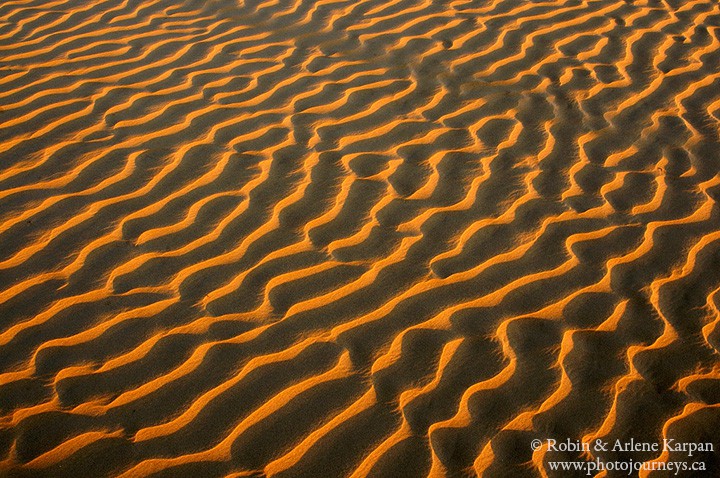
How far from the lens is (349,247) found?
11.2 ft

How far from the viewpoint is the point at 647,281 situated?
3246 mm

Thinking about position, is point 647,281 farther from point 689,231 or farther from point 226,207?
point 226,207

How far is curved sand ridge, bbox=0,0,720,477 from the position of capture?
262cm

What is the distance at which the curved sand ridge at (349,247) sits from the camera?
8.59ft

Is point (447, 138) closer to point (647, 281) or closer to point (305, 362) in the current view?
point (647, 281)

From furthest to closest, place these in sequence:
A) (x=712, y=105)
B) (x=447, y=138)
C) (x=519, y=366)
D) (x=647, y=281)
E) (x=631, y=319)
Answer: (x=712, y=105)
(x=447, y=138)
(x=647, y=281)
(x=631, y=319)
(x=519, y=366)

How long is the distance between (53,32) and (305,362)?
400cm

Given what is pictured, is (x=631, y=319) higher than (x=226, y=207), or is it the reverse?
(x=226, y=207)

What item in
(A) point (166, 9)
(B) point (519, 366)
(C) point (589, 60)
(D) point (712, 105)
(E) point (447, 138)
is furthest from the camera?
(A) point (166, 9)

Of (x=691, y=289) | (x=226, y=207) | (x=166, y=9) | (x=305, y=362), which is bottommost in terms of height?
(x=691, y=289)

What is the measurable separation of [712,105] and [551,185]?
1652 millimetres

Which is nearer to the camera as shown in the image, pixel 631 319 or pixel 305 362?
pixel 305 362

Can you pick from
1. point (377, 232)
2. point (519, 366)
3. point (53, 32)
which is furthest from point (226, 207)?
point (53, 32)

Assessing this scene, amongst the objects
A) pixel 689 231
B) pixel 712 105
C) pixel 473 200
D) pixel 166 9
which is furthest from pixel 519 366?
pixel 166 9
